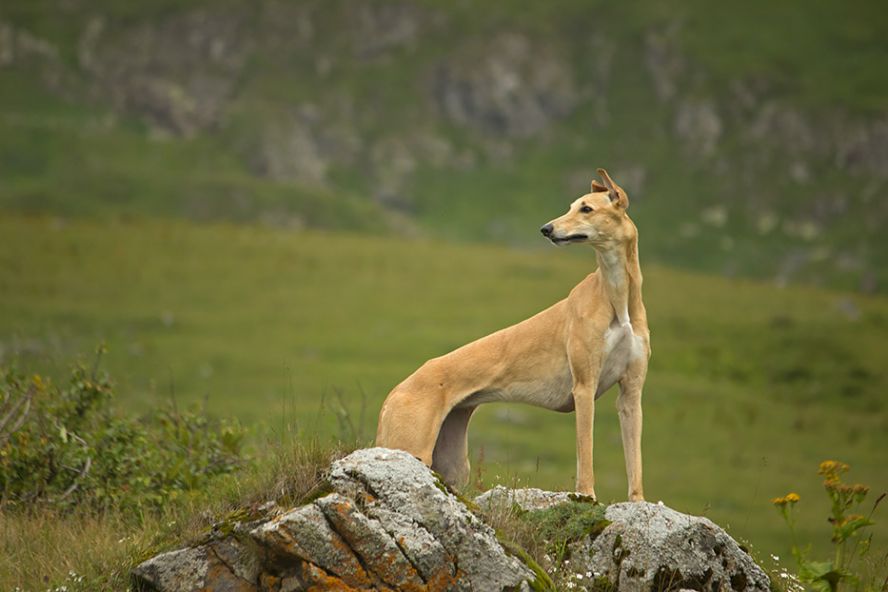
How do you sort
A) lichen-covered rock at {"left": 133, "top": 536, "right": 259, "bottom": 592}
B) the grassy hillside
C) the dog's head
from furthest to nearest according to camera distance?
the grassy hillside → the dog's head → lichen-covered rock at {"left": 133, "top": 536, "right": 259, "bottom": 592}

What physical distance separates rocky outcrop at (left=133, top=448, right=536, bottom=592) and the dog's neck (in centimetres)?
303

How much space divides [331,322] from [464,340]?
7.47 meters

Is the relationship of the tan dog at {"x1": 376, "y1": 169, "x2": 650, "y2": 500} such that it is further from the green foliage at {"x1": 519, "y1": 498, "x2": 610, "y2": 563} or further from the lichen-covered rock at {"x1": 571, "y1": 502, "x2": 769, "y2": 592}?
the lichen-covered rock at {"x1": 571, "y1": 502, "x2": 769, "y2": 592}

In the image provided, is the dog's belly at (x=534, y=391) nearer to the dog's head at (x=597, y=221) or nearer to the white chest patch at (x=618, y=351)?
the white chest patch at (x=618, y=351)

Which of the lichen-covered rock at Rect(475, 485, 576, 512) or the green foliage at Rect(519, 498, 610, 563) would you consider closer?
the green foliage at Rect(519, 498, 610, 563)

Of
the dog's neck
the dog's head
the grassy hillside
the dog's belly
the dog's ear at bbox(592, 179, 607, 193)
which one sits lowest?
the grassy hillside

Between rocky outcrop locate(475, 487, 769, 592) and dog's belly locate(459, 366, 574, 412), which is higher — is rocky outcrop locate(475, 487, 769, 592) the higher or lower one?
the lower one

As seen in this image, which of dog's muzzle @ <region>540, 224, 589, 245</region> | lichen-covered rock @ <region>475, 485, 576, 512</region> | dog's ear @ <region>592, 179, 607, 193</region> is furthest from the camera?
dog's ear @ <region>592, 179, 607, 193</region>

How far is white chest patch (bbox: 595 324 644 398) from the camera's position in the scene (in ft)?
41.2

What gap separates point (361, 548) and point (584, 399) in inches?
134

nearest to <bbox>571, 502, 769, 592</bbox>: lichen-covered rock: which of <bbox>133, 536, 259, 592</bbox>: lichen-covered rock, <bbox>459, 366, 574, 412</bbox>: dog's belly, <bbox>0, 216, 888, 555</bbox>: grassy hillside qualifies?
<bbox>459, 366, 574, 412</bbox>: dog's belly

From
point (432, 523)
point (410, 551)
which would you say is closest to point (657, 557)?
point (432, 523)

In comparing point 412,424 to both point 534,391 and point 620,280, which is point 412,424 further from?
point 620,280

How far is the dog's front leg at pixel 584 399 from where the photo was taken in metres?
12.4
